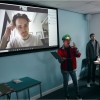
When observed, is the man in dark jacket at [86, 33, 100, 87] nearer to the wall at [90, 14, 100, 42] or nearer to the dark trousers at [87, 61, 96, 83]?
the dark trousers at [87, 61, 96, 83]

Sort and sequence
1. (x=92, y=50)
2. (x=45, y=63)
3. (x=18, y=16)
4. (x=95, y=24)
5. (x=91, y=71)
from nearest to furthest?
(x=18, y=16)
(x=45, y=63)
(x=92, y=50)
(x=91, y=71)
(x=95, y=24)

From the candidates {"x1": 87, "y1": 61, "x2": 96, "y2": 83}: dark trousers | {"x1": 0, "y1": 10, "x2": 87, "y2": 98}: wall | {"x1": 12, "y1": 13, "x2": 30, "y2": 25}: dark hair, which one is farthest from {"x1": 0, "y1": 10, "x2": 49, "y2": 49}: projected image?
{"x1": 87, "y1": 61, "x2": 96, "y2": 83}: dark trousers

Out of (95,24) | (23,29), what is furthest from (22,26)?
(95,24)

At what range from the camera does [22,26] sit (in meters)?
3.41

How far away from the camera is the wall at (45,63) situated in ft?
10.6

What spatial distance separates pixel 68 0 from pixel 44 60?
1474 mm

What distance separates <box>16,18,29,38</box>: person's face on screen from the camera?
3.35m

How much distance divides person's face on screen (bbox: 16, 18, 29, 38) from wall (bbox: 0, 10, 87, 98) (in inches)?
18.1

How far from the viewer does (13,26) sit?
3252 millimetres

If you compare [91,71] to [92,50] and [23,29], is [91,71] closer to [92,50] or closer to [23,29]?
[92,50]

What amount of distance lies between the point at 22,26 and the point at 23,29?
0.21ft

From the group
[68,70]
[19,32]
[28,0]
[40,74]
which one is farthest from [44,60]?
[28,0]

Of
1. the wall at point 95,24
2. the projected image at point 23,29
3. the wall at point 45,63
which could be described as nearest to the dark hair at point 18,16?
the projected image at point 23,29

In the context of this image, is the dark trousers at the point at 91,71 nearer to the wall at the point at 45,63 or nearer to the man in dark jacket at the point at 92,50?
the man in dark jacket at the point at 92,50
